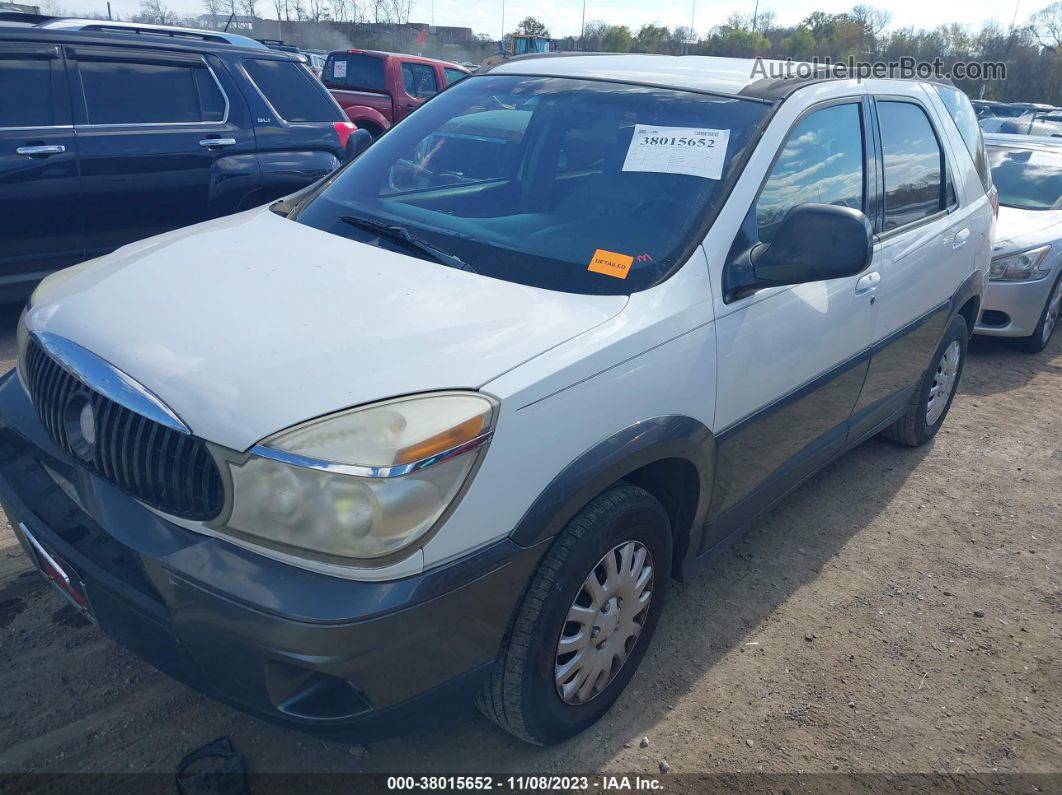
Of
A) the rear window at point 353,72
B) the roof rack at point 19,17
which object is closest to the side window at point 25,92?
the roof rack at point 19,17

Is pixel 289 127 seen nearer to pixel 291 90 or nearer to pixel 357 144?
pixel 291 90

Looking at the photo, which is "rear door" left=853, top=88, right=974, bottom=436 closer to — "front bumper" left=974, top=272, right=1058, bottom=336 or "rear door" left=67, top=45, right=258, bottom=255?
"front bumper" left=974, top=272, right=1058, bottom=336

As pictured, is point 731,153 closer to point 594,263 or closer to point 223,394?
point 594,263

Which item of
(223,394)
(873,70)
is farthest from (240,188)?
(223,394)

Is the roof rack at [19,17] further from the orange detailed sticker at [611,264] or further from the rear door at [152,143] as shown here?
the orange detailed sticker at [611,264]

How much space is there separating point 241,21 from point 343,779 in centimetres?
5435

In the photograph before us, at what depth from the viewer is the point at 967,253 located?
4.39 metres

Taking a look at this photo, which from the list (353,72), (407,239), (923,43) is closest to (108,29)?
(407,239)

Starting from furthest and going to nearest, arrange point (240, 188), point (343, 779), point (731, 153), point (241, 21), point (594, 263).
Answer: point (241, 21), point (240, 188), point (731, 153), point (594, 263), point (343, 779)

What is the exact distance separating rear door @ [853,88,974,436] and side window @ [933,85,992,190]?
367mm

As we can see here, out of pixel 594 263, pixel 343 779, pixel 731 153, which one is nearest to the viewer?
pixel 343 779

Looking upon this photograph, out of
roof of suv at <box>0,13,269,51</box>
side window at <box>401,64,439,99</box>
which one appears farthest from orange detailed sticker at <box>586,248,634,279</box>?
side window at <box>401,64,439,99</box>

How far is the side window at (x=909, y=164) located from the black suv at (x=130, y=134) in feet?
14.0

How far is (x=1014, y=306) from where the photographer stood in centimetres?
648
